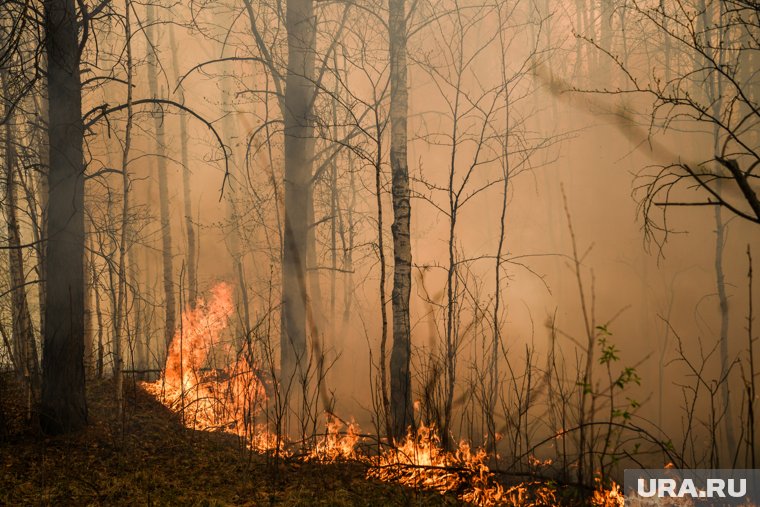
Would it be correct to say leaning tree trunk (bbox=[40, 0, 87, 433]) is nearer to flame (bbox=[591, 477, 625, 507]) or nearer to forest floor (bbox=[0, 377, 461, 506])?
forest floor (bbox=[0, 377, 461, 506])

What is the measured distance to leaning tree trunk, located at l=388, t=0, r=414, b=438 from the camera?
7750 millimetres

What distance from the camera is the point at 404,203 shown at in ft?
25.7

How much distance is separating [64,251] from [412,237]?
1780 centimetres

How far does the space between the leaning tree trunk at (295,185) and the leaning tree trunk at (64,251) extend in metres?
3.29

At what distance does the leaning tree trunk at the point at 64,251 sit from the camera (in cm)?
715

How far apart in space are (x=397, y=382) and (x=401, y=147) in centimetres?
309

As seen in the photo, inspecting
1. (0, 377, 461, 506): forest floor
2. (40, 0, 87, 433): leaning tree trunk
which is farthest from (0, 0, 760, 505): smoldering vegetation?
(0, 377, 461, 506): forest floor

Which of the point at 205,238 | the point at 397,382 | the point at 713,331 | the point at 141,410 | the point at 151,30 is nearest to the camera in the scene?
the point at 397,382

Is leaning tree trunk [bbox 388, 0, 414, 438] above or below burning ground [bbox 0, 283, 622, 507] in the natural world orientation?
above

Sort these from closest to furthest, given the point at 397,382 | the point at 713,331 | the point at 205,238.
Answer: the point at 397,382 < the point at 713,331 < the point at 205,238

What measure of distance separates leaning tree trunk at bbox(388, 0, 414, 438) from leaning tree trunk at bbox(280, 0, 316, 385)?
225cm

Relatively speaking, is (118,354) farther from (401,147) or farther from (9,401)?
(401,147)

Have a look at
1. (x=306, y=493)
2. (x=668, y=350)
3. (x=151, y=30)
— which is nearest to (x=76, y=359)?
(x=306, y=493)

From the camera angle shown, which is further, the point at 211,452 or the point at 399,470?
the point at 211,452
